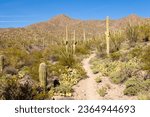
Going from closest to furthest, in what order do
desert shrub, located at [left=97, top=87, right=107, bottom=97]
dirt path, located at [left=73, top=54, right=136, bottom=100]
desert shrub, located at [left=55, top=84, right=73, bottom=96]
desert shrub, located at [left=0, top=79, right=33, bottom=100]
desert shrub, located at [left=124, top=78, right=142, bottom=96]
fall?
desert shrub, located at [left=0, top=79, right=33, bottom=100], desert shrub, located at [left=124, top=78, right=142, bottom=96], dirt path, located at [left=73, top=54, right=136, bottom=100], desert shrub, located at [left=97, top=87, right=107, bottom=97], desert shrub, located at [left=55, top=84, right=73, bottom=96]

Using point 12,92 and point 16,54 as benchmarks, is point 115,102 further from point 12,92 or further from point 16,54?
point 16,54

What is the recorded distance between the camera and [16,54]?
25.2 metres

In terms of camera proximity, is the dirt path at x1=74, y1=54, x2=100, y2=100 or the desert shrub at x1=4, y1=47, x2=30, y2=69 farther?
the desert shrub at x1=4, y1=47, x2=30, y2=69

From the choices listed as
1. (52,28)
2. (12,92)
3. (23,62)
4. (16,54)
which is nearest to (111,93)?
(12,92)

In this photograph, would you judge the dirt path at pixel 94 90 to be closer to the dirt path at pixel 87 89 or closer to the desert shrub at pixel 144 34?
the dirt path at pixel 87 89

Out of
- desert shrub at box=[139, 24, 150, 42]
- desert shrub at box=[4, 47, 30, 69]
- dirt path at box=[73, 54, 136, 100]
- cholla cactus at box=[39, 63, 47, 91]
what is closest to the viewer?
dirt path at box=[73, 54, 136, 100]

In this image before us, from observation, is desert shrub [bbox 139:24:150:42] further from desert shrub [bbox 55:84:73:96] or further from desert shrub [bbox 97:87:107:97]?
desert shrub [bbox 55:84:73:96]

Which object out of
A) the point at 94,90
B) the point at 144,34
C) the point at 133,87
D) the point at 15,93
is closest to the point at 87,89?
the point at 94,90

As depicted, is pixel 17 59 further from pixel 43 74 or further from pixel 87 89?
pixel 87 89

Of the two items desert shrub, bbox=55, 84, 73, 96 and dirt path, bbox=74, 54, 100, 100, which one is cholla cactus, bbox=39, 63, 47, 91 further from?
dirt path, bbox=74, 54, 100, 100

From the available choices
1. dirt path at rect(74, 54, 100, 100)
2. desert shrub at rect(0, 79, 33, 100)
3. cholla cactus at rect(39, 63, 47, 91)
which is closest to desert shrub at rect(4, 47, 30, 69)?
dirt path at rect(74, 54, 100, 100)

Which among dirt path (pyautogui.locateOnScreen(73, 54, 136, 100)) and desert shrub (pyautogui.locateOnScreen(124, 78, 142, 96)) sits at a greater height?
desert shrub (pyautogui.locateOnScreen(124, 78, 142, 96))

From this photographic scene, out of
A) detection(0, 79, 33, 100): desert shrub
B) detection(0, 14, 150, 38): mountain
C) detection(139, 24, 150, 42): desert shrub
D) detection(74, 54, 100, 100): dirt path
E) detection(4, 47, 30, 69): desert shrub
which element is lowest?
detection(74, 54, 100, 100): dirt path

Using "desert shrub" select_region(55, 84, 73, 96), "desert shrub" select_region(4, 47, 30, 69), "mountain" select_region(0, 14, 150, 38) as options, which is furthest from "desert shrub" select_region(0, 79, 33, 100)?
"mountain" select_region(0, 14, 150, 38)
